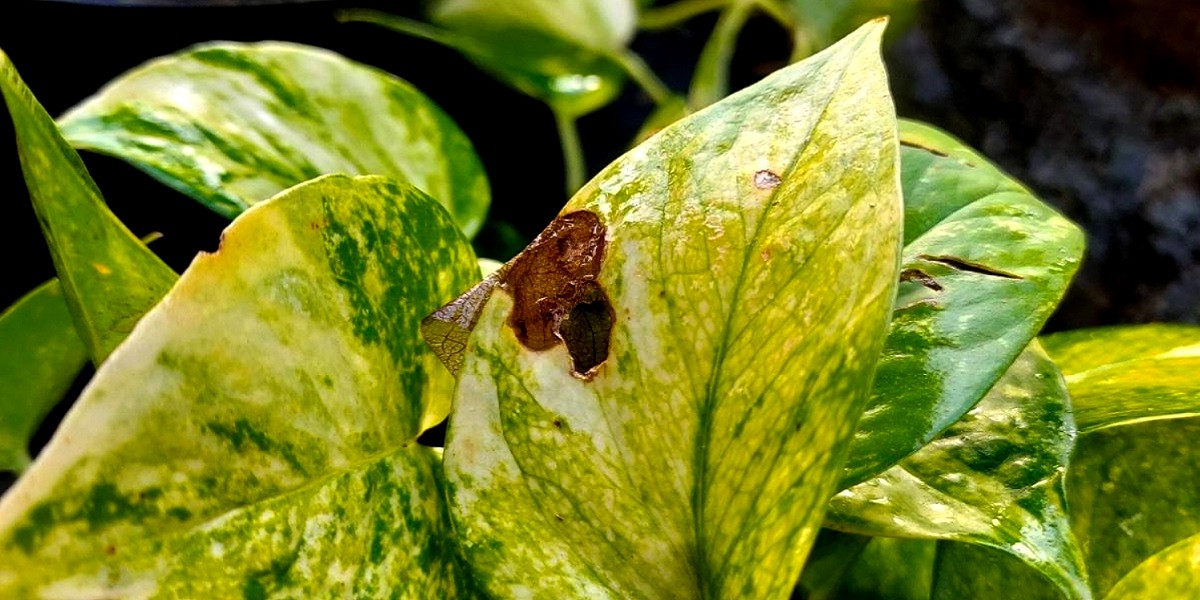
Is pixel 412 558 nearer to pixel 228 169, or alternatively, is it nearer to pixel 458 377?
pixel 458 377

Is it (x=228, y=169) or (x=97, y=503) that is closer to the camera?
(x=97, y=503)

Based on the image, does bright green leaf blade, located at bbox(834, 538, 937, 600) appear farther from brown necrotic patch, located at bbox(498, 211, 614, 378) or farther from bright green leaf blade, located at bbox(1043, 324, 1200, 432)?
brown necrotic patch, located at bbox(498, 211, 614, 378)

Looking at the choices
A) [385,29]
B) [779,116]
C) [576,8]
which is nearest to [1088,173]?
[576,8]

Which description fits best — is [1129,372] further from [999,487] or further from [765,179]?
[765,179]

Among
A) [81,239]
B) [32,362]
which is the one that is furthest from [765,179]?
[32,362]

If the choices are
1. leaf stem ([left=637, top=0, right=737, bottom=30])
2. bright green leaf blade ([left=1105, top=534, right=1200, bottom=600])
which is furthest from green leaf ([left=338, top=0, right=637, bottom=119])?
bright green leaf blade ([left=1105, top=534, right=1200, bottom=600])

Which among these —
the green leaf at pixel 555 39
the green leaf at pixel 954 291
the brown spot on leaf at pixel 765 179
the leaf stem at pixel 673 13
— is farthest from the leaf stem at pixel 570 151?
the brown spot on leaf at pixel 765 179

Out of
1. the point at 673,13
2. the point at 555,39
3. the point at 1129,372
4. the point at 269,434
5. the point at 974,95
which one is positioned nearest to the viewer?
the point at 269,434
